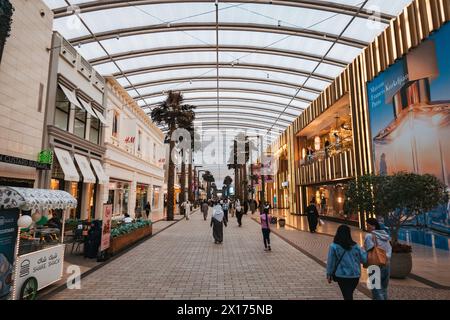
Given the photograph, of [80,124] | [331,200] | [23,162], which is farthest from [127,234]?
[331,200]

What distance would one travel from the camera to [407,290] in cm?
605

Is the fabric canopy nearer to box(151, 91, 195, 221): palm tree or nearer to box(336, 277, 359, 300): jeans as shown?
box(336, 277, 359, 300): jeans

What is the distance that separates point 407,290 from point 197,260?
5843 mm

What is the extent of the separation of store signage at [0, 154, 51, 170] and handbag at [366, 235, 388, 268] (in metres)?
10.8

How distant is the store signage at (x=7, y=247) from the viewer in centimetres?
479

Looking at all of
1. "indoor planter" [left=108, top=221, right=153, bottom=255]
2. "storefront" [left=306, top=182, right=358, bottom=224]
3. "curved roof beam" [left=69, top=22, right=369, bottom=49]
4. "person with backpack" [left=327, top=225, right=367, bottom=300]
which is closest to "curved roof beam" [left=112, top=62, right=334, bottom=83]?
"curved roof beam" [left=69, top=22, right=369, bottom=49]

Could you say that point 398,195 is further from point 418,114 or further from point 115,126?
point 115,126

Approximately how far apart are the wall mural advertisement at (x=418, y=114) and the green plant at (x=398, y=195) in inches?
171

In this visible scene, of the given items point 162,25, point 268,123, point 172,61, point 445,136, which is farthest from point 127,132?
point 445,136

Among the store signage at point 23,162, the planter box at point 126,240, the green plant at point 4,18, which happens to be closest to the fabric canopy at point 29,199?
the planter box at point 126,240

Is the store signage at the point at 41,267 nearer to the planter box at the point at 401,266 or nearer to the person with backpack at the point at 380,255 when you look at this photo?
the person with backpack at the point at 380,255

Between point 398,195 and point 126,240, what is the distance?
977 cm

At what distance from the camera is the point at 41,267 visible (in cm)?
582
